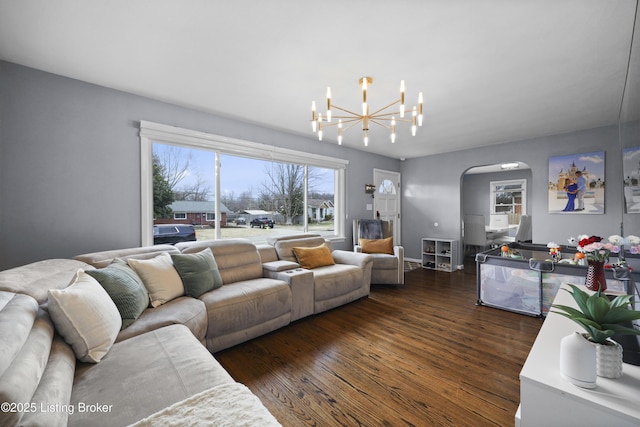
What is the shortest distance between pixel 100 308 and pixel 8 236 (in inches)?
61.9

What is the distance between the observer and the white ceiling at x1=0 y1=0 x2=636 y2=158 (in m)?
1.59

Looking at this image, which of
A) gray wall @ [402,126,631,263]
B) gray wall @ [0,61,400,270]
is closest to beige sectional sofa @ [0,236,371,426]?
gray wall @ [0,61,400,270]

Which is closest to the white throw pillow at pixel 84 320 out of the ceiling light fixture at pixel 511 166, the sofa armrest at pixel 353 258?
the sofa armrest at pixel 353 258

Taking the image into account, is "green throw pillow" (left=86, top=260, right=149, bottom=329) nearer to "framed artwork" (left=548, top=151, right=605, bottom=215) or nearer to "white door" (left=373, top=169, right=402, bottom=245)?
"white door" (left=373, top=169, right=402, bottom=245)

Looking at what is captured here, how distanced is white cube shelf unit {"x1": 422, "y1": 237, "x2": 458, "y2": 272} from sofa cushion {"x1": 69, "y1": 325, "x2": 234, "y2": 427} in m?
4.93

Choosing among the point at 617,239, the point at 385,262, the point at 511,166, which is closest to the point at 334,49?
the point at 617,239

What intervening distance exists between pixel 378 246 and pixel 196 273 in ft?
9.30

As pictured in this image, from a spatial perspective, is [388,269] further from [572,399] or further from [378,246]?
[572,399]

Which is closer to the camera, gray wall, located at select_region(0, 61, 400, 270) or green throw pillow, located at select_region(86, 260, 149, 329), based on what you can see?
green throw pillow, located at select_region(86, 260, 149, 329)

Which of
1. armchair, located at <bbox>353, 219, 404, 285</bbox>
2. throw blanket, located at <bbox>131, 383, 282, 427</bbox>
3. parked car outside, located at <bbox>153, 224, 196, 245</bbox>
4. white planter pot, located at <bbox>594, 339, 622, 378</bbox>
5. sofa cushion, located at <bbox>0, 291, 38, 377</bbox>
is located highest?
parked car outside, located at <bbox>153, 224, 196, 245</bbox>

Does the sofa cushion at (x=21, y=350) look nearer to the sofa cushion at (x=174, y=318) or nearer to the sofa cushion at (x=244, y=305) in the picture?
the sofa cushion at (x=174, y=318)

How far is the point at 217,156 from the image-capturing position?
3.45 metres

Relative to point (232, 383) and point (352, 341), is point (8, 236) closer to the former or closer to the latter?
point (232, 383)

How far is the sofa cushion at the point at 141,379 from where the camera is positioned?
3.24 ft
